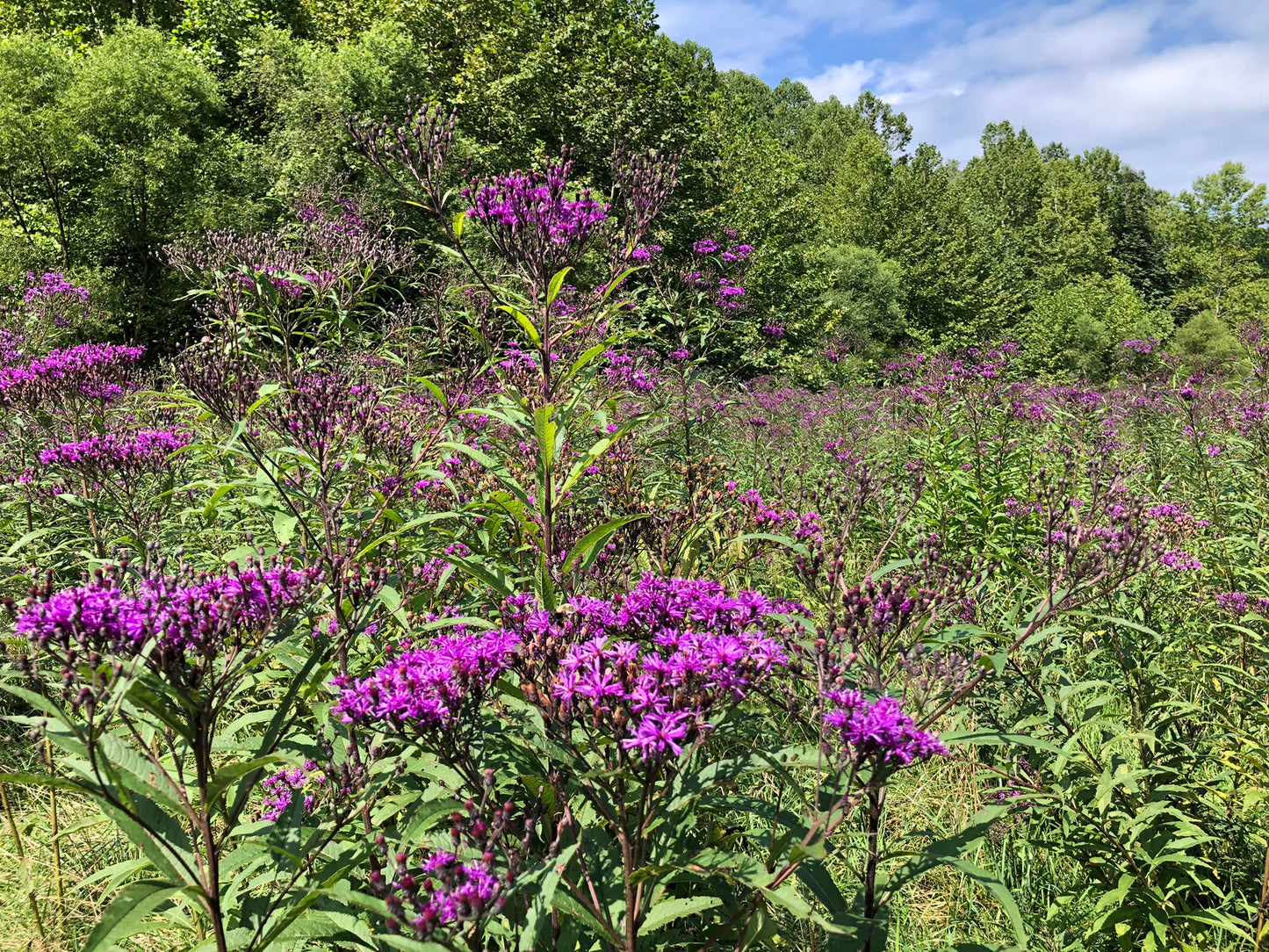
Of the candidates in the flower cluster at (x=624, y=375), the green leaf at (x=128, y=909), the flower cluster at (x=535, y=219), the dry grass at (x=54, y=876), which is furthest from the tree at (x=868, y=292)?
the green leaf at (x=128, y=909)

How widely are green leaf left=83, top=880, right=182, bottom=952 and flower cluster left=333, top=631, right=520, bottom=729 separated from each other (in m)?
0.42

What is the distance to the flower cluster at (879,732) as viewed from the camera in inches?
54.3

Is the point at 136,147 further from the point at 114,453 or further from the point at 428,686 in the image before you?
the point at 428,686

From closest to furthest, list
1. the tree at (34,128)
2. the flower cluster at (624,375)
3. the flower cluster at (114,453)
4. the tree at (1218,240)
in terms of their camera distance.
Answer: the flower cluster at (114,453)
the flower cluster at (624,375)
the tree at (34,128)
the tree at (1218,240)

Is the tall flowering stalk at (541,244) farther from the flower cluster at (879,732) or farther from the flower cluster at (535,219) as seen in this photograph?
the flower cluster at (879,732)

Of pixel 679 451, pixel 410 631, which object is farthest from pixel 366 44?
pixel 410 631

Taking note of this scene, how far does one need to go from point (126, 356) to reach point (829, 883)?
607 centimetres

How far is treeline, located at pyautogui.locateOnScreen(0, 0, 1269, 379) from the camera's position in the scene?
15.8 m

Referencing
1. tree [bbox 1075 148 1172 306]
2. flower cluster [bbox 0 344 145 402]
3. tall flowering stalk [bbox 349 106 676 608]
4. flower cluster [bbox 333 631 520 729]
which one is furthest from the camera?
Result: tree [bbox 1075 148 1172 306]

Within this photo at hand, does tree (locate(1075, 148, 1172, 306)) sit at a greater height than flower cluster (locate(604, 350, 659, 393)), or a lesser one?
greater

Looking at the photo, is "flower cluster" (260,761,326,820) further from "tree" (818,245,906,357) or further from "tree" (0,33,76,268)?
"tree" (818,245,906,357)

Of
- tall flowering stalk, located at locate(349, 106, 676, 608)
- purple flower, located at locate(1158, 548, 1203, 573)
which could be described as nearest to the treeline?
tall flowering stalk, located at locate(349, 106, 676, 608)

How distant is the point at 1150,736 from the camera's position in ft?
7.22

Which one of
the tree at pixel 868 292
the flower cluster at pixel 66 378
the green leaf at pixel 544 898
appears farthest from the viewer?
the tree at pixel 868 292
